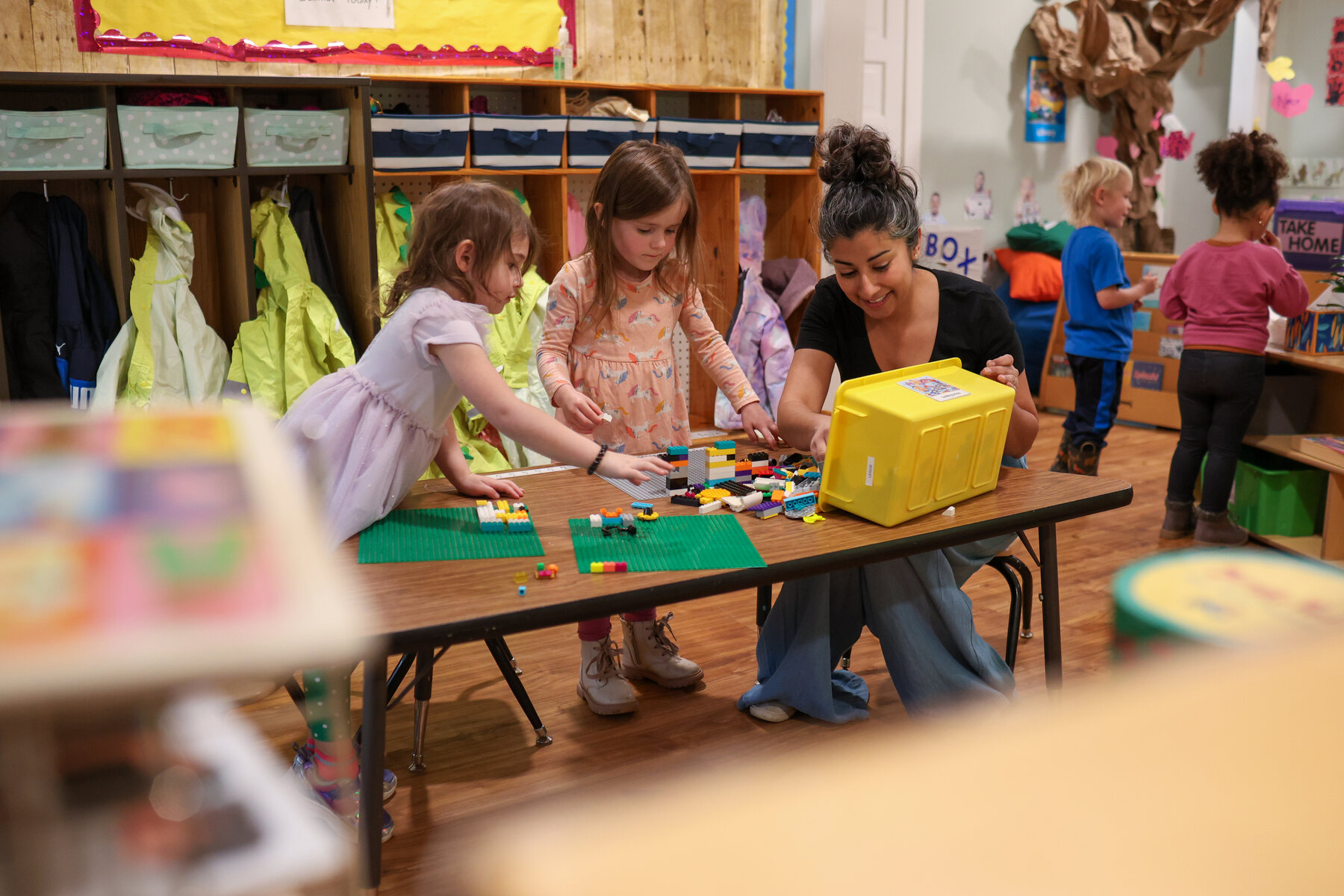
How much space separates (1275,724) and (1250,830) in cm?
5

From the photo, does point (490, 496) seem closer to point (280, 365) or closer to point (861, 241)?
point (861, 241)

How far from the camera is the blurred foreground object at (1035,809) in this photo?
1.03 ft

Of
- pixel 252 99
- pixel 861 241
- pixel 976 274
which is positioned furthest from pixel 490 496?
pixel 976 274

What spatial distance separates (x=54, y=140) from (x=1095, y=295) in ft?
11.8

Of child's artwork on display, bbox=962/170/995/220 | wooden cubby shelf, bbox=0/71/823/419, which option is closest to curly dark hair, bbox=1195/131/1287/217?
wooden cubby shelf, bbox=0/71/823/419

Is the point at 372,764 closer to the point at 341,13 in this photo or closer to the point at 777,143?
the point at 341,13

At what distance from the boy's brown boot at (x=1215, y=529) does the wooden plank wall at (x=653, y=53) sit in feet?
9.17

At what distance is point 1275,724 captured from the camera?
1.23 ft

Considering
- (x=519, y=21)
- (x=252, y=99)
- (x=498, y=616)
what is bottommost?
(x=498, y=616)

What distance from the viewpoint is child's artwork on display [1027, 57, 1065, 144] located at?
653cm

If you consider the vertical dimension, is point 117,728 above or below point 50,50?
A: below

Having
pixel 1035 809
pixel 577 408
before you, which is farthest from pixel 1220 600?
pixel 577 408

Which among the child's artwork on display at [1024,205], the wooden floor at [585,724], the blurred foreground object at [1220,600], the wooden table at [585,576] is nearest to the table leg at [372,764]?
the wooden table at [585,576]

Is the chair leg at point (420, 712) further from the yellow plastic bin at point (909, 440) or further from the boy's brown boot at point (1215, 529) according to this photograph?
the boy's brown boot at point (1215, 529)
